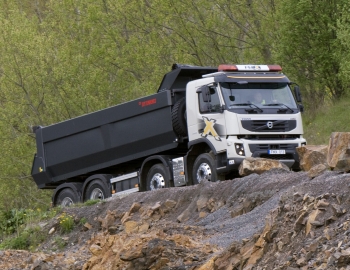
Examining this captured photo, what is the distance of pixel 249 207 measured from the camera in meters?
14.9

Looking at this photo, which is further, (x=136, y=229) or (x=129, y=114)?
(x=129, y=114)

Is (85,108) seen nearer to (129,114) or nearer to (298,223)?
(129,114)

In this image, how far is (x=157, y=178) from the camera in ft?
70.1

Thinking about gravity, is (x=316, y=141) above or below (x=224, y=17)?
below

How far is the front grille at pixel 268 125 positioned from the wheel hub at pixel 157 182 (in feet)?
9.52

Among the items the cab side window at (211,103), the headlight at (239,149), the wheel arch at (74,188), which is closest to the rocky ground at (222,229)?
the headlight at (239,149)

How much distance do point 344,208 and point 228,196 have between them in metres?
6.72

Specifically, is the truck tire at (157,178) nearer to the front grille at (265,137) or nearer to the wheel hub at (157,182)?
the wheel hub at (157,182)

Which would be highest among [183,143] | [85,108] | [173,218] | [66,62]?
[66,62]

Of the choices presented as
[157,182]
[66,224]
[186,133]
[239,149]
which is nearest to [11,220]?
[66,224]

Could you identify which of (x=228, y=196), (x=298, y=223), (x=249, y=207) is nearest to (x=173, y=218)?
(x=228, y=196)

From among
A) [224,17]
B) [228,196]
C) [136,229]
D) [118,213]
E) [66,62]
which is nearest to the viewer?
[136,229]

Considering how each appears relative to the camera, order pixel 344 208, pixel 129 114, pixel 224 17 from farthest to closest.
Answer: pixel 224 17, pixel 129 114, pixel 344 208

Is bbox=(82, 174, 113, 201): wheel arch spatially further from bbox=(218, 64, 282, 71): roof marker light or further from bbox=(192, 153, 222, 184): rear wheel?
bbox=(218, 64, 282, 71): roof marker light
